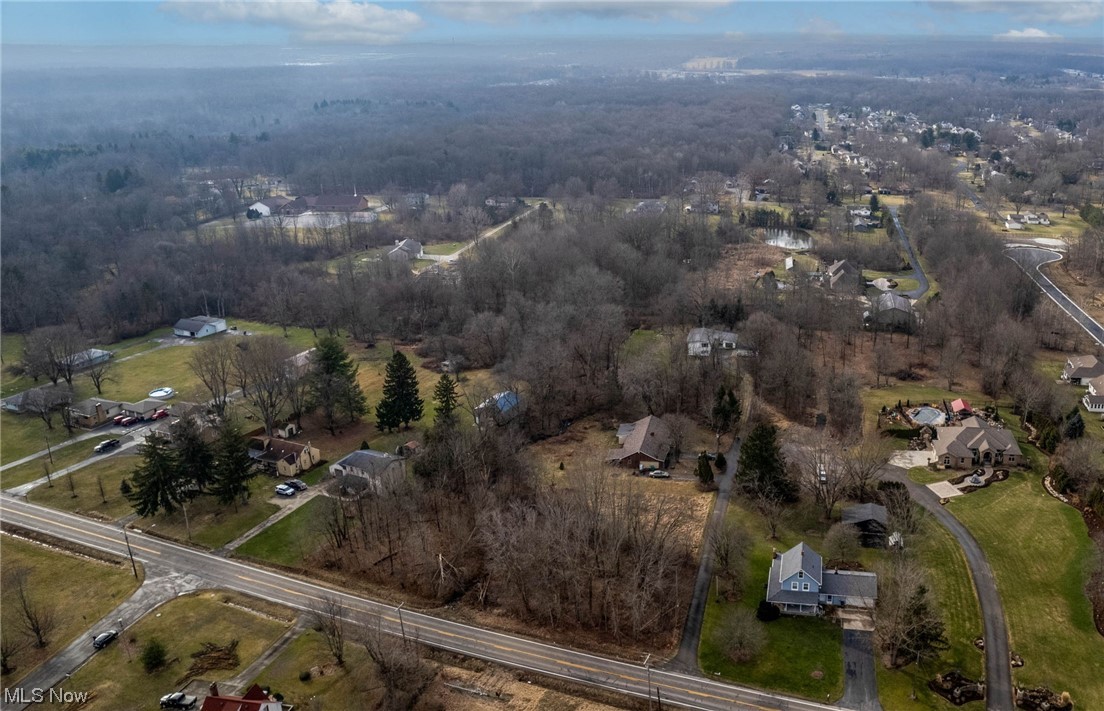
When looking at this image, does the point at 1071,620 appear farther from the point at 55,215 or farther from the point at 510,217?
the point at 55,215

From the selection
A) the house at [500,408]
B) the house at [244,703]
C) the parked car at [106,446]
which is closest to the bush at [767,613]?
the house at [244,703]

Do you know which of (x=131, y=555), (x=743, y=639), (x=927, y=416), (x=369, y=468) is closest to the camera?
(x=743, y=639)

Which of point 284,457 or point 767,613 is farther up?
point 284,457

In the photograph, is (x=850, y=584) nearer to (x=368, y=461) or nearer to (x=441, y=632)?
(x=441, y=632)

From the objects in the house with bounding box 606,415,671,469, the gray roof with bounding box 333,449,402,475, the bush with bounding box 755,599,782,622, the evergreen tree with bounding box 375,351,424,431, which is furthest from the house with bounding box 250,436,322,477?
the bush with bounding box 755,599,782,622

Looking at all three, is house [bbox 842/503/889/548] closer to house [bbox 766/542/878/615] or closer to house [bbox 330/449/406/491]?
house [bbox 766/542/878/615]

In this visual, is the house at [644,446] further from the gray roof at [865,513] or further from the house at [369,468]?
the house at [369,468]

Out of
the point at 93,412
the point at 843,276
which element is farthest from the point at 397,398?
the point at 843,276
